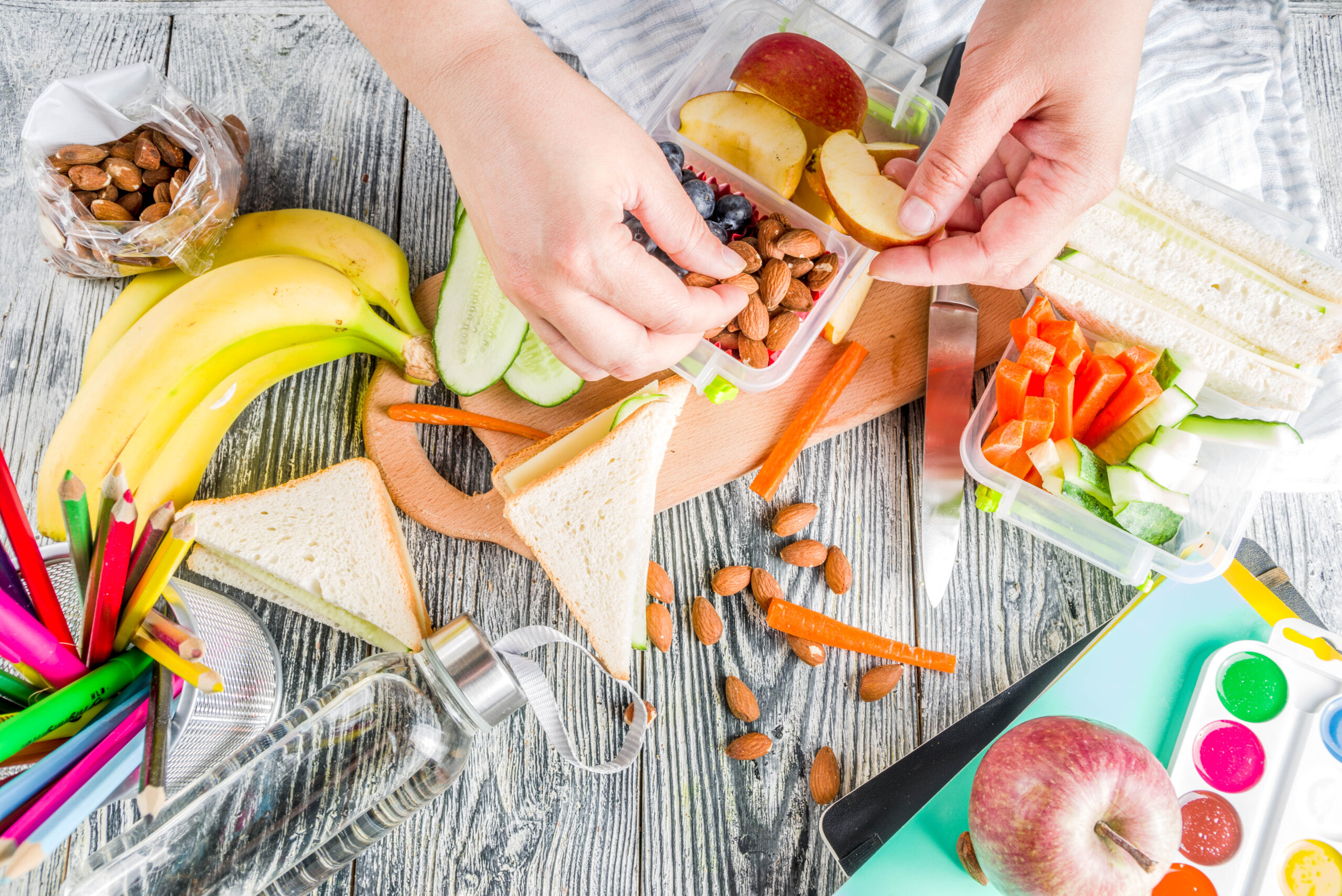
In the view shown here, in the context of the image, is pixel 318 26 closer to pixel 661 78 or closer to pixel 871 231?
pixel 661 78

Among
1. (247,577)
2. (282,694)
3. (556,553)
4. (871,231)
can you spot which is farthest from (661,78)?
(282,694)

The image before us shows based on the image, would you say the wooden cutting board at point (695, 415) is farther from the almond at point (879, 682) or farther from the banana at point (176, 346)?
the almond at point (879, 682)

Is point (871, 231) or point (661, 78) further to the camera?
point (661, 78)

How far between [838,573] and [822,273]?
531 mm

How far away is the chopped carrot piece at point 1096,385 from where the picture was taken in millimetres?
1246

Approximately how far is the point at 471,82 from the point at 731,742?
110 centimetres

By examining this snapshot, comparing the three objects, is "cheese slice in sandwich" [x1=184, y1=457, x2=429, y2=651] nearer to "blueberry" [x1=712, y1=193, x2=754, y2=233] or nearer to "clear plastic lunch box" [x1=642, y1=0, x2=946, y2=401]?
"clear plastic lunch box" [x1=642, y1=0, x2=946, y2=401]

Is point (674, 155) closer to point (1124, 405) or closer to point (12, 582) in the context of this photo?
point (1124, 405)

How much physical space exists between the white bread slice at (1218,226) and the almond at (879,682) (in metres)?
0.92

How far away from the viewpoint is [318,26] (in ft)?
5.12

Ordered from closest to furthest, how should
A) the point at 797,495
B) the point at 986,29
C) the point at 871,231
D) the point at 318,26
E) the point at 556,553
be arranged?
the point at 986,29 → the point at 871,231 → the point at 556,553 → the point at 797,495 → the point at 318,26

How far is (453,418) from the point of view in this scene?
1360 millimetres

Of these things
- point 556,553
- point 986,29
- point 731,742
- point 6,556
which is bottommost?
point 731,742

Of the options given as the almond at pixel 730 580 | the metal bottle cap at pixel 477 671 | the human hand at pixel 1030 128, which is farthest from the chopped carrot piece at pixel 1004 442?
the metal bottle cap at pixel 477 671
